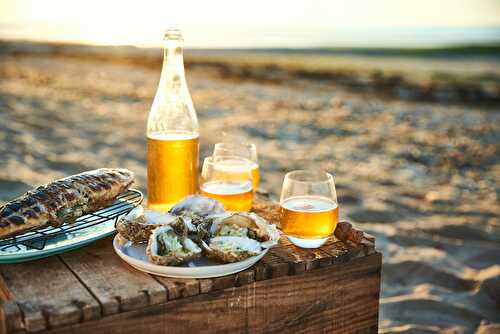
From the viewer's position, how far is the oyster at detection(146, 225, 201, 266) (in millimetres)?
1758

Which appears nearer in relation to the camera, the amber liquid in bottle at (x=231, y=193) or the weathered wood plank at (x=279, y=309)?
the weathered wood plank at (x=279, y=309)

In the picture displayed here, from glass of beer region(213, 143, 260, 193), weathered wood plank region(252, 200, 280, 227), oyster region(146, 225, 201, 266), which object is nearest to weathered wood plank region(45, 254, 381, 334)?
oyster region(146, 225, 201, 266)

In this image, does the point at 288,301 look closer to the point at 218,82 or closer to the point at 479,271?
the point at 479,271

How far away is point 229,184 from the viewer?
2.36 metres

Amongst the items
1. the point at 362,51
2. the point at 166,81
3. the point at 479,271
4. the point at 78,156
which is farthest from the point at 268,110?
the point at 362,51

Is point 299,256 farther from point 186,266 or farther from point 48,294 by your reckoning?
point 48,294

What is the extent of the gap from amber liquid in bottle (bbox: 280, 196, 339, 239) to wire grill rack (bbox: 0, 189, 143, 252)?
0.60m

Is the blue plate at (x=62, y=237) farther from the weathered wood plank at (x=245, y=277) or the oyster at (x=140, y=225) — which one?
the weathered wood plank at (x=245, y=277)

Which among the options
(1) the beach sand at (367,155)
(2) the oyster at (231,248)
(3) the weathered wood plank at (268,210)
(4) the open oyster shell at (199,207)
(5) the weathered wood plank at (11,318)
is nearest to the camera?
(5) the weathered wood plank at (11,318)

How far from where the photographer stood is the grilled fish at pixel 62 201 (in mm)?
1852

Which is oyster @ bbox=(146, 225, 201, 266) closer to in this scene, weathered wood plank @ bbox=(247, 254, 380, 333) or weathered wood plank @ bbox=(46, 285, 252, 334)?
weathered wood plank @ bbox=(46, 285, 252, 334)

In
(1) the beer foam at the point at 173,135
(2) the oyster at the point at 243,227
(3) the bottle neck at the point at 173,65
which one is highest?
(3) the bottle neck at the point at 173,65

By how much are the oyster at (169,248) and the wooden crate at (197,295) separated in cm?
7

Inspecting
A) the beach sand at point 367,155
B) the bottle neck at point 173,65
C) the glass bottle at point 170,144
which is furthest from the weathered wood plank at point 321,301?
the beach sand at point 367,155
